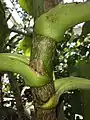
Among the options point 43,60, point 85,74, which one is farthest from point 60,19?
point 85,74

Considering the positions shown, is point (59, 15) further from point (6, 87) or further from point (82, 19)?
point (6, 87)

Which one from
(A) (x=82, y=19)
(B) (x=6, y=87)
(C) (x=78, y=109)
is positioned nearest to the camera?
(A) (x=82, y=19)

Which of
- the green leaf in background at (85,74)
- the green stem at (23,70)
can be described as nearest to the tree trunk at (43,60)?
the green stem at (23,70)

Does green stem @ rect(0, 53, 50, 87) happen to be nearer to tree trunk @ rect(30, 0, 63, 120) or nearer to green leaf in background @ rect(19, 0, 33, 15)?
tree trunk @ rect(30, 0, 63, 120)

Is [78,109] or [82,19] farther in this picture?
[78,109]

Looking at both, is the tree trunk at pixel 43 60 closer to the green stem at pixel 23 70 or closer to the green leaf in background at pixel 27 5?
the green stem at pixel 23 70

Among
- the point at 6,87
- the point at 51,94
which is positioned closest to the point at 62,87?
the point at 51,94

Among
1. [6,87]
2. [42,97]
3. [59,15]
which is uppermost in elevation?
[59,15]

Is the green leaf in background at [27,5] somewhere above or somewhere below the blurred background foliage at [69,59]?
above

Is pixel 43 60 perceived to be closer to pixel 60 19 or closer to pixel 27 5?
pixel 60 19

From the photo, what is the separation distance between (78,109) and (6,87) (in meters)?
1.20

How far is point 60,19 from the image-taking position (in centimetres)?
35

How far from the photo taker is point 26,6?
2.05 ft

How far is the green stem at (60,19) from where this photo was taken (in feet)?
1.13
